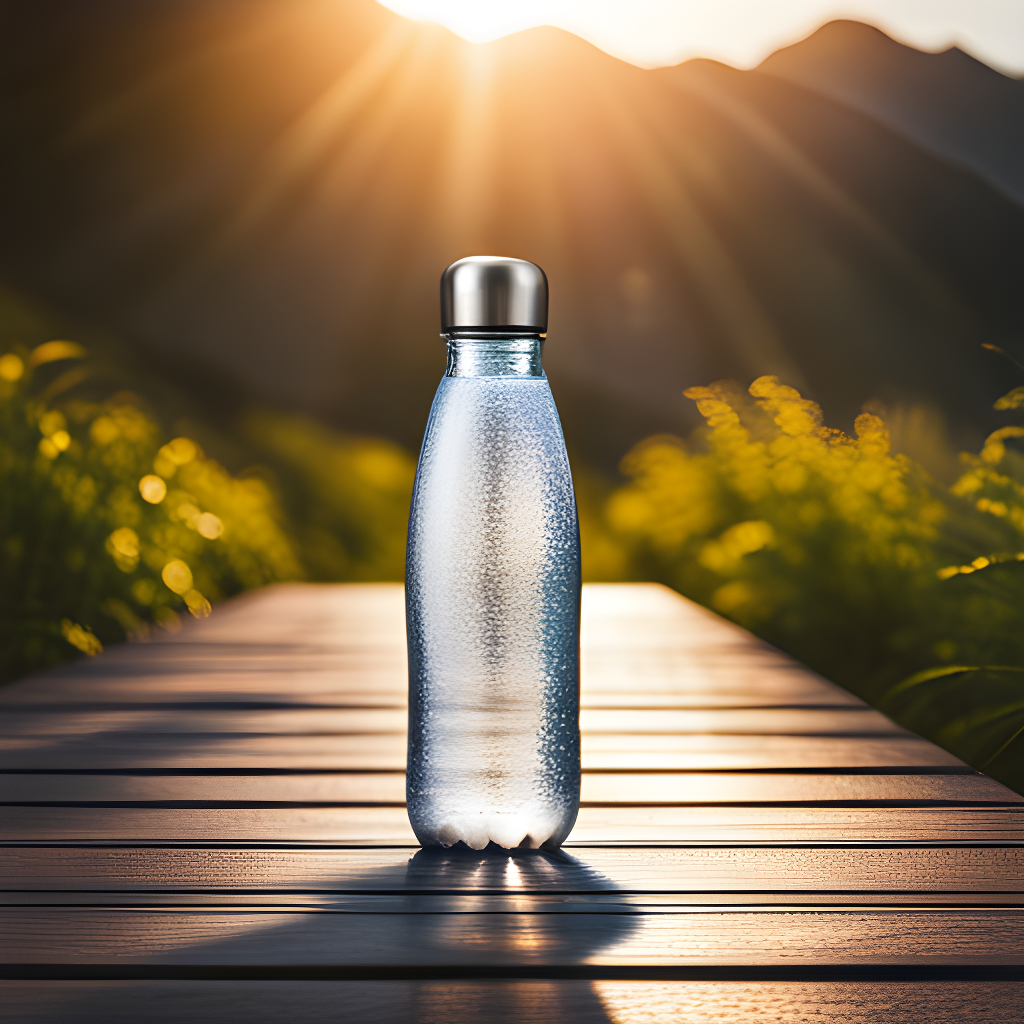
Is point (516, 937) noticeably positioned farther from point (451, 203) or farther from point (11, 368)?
point (451, 203)

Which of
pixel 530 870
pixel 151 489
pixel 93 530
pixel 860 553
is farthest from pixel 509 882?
pixel 151 489

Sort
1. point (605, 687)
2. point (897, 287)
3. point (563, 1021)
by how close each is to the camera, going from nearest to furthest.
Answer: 1. point (563, 1021)
2. point (605, 687)
3. point (897, 287)

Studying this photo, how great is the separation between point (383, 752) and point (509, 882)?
0.46m

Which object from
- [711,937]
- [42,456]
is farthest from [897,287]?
[711,937]

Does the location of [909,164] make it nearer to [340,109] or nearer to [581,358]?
[581,358]

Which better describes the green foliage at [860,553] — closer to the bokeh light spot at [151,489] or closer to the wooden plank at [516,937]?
the wooden plank at [516,937]

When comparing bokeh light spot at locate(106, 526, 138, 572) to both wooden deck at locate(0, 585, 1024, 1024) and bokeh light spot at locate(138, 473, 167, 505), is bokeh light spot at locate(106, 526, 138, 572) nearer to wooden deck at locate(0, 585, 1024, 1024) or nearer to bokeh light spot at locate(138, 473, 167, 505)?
bokeh light spot at locate(138, 473, 167, 505)

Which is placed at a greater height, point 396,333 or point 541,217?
point 541,217

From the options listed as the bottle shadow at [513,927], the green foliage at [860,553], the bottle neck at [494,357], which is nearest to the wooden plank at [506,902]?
the bottle shadow at [513,927]

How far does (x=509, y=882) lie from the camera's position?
0.71 meters

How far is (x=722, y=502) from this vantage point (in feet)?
13.3

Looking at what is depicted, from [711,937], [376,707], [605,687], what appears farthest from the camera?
[605,687]

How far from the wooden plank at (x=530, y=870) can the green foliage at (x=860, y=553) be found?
1.22 m

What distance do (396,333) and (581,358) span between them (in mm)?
1112
